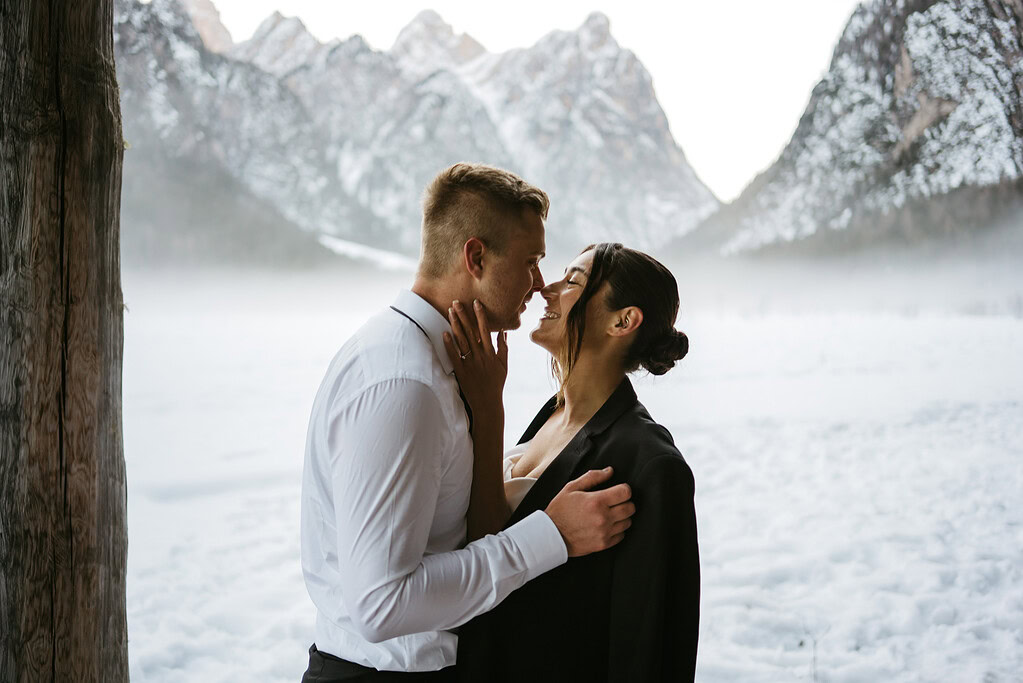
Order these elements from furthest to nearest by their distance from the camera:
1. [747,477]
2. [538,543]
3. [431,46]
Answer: [431,46], [747,477], [538,543]

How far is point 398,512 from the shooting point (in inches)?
43.9

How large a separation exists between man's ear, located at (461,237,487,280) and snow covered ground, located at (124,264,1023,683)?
3361 mm

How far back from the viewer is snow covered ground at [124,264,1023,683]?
4.39 meters

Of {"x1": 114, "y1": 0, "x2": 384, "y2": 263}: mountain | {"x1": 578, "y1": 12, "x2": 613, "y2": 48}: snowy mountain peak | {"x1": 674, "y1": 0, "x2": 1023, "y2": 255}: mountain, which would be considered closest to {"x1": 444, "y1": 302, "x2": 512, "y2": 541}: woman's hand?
{"x1": 674, "y1": 0, "x2": 1023, "y2": 255}: mountain

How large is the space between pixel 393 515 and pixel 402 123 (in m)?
8.04

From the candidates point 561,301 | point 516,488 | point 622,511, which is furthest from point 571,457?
point 561,301

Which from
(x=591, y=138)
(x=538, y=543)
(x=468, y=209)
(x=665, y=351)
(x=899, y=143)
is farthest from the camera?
(x=591, y=138)

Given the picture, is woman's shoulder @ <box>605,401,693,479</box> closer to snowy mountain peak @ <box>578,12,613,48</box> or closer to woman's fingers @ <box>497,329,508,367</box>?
woman's fingers @ <box>497,329,508,367</box>

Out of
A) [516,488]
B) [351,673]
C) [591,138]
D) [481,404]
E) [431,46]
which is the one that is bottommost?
[351,673]

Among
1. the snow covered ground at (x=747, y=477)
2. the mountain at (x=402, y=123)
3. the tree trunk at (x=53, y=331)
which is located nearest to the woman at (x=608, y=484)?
the tree trunk at (x=53, y=331)

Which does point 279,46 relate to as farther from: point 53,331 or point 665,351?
point 665,351

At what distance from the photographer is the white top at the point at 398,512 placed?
3.67 ft

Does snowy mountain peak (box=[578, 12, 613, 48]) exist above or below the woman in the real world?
above

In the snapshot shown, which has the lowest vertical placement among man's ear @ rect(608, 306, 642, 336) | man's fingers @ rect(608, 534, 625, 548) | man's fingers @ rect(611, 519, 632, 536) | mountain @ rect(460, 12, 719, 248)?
man's fingers @ rect(608, 534, 625, 548)
